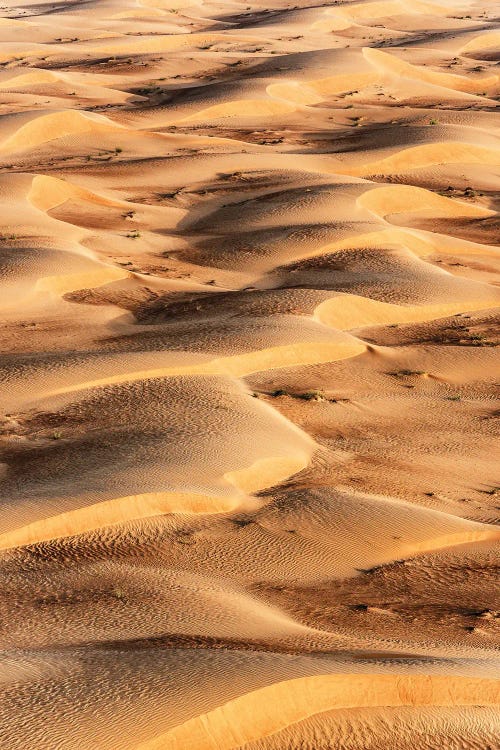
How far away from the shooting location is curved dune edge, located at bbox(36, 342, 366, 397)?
8.67 m

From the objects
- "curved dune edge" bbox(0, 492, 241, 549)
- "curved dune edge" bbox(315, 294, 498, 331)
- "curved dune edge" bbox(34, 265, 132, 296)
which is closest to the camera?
"curved dune edge" bbox(0, 492, 241, 549)

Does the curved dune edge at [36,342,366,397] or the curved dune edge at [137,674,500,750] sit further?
the curved dune edge at [36,342,366,397]

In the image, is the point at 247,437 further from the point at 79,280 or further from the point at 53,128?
the point at 53,128

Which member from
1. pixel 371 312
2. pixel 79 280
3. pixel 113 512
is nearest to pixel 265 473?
pixel 113 512

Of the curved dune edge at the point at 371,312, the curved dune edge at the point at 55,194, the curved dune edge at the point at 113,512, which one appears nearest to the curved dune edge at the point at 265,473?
the curved dune edge at the point at 113,512

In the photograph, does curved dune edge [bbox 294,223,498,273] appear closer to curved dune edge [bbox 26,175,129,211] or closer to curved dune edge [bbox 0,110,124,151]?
curved dune edge [bbox 26,175,129,211]

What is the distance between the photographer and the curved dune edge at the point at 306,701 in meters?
4.01

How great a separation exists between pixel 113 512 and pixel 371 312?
212 inches

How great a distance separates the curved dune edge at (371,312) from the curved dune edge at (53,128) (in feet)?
31.5

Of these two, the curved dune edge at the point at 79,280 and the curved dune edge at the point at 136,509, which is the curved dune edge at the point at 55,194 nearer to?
the curved dune edge at the point at 79,280

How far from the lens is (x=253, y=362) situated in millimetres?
9398

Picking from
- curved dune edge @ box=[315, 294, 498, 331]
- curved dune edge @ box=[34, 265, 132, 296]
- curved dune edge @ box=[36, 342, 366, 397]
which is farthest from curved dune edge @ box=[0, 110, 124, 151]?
curved dune edge @ box=[36, 342, 366, 397]

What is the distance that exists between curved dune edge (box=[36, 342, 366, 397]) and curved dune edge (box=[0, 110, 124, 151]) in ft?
34.6

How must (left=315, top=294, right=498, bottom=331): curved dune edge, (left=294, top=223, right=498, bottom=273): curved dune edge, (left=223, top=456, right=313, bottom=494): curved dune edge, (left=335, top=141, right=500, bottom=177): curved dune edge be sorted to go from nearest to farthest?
1. (left=223, top=456, right=313, bottom=494): curved dune edge
2. (left=315, top=294, right=498, bottom=331): curved dune edge
3. (left=294, top=223, right=498, bottom=273): curved dune edge
4. (left=335, top=141, right=500, bottom=177): curved dune edge
